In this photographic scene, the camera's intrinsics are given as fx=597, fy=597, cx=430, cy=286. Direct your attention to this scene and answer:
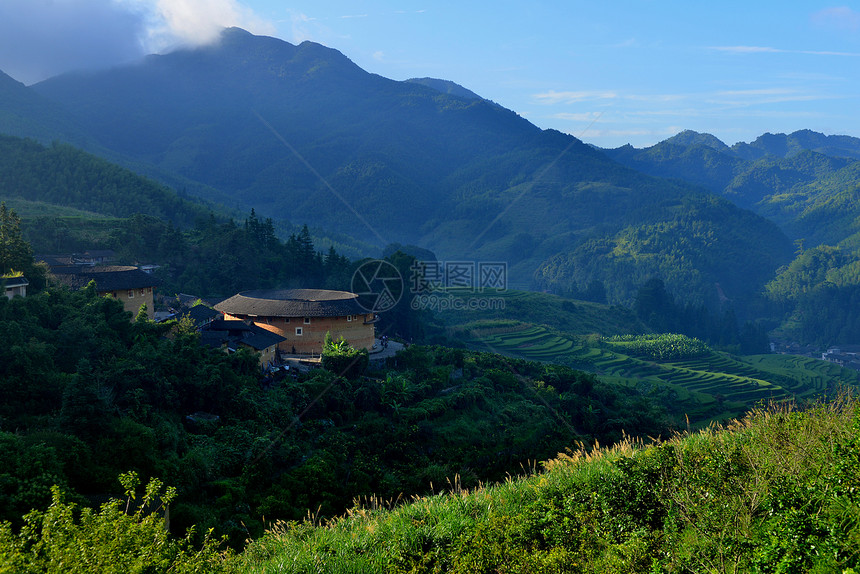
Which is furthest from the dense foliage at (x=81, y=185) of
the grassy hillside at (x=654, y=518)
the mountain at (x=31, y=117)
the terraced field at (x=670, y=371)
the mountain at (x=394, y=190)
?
the mountain at (x=394, y=190)

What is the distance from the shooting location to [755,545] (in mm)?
6770

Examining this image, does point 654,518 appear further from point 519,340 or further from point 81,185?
point 81,185

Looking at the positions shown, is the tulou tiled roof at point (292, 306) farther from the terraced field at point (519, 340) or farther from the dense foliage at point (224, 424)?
the terraced field at point (519, 340)

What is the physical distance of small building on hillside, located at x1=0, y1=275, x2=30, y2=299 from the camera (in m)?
18.3

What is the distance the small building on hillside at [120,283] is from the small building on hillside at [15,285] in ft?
10.7

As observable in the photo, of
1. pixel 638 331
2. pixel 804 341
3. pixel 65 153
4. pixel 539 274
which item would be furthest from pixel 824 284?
pixel 65 153

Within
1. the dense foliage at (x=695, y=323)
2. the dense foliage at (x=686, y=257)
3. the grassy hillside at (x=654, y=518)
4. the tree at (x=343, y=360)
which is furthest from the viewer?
the dense foliage at (x=686, y=257)

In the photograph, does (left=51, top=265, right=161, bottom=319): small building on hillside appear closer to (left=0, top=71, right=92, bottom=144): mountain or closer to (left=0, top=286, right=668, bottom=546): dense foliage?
(left=0, top=286, right=668, bottom=546): dense foliage

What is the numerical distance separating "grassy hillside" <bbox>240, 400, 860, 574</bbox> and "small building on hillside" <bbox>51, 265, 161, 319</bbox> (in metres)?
17.6

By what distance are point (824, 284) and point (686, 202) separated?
4248cm

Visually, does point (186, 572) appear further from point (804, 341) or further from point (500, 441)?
point (804, 341)

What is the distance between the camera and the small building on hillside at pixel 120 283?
76.7ft
